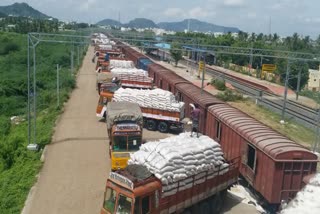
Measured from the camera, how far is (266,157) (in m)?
15.1

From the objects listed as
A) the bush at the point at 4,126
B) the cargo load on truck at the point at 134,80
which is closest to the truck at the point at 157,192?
the bush at the point at 4,126

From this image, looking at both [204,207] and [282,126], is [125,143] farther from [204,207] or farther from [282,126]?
[282,126]

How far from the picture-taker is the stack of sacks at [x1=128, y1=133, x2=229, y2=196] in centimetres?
1280

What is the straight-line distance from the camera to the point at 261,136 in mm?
16438

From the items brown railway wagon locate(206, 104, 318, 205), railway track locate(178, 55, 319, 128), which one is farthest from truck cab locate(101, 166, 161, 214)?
railway track locate(178, 55, 319, 128)

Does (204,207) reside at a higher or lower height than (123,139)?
lower

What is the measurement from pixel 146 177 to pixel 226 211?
189 inches

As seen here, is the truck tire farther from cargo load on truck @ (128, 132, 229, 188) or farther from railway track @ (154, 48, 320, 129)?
railway track @ (154, 48, 320, 129)

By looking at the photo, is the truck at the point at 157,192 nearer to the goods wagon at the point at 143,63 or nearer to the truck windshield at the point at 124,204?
the truck windshield at the point at 124,204

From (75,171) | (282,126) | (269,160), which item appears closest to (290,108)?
(282,126)

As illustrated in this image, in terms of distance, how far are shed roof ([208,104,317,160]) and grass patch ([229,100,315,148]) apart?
8.21 meters

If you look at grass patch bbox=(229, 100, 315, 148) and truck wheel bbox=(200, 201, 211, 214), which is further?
grass patch bbox=(229, 100, 315, 148)

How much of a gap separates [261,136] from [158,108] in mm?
10849

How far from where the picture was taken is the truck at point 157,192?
38.5 feet
